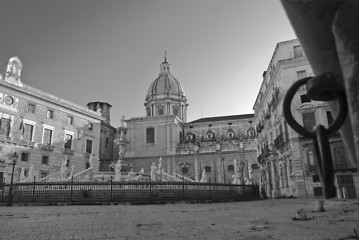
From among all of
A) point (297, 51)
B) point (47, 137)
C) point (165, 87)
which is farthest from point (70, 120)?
point (297, 51)

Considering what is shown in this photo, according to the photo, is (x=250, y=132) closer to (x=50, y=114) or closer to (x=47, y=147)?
(x=50, y=114)

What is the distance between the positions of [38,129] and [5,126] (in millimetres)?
4121

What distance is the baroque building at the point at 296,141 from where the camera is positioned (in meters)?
20.5

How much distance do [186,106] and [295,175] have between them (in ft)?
140

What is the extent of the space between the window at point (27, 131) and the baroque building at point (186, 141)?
13105 millimetres

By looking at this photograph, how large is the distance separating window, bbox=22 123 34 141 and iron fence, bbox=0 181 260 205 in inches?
681

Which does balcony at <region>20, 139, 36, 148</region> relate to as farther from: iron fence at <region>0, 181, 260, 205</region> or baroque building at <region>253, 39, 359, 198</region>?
baroque building at <region>253, 39, 359, 198</region>

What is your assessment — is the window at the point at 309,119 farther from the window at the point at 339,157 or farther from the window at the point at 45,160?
the window at the point at 45,160

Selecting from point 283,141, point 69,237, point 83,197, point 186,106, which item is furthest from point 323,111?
point 186,106

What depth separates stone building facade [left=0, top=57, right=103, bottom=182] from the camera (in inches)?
1222

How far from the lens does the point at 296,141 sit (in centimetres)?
2331

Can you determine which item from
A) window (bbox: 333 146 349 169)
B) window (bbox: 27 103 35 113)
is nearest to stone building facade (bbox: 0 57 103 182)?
window (bbox: 27 103 35 113)

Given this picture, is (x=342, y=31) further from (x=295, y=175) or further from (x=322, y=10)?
(x=295, y=175)

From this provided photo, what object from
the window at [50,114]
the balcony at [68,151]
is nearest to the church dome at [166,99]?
the balcony at [68,151]
